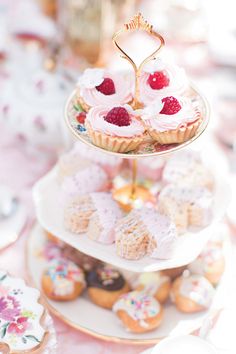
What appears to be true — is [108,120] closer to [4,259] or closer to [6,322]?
[6,322]

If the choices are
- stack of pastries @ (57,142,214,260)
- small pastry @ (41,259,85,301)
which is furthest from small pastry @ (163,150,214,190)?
small pastry @ (41,259,85,301)

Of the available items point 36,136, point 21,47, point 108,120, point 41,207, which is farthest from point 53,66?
point 108,120

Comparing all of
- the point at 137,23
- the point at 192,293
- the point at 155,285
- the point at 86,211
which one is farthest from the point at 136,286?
the point at 137,23

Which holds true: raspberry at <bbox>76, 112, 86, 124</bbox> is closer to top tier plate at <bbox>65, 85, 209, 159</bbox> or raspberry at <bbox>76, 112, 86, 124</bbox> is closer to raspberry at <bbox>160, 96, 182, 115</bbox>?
top tier plate at <bbox>65, 85, 209, 159</bbox>

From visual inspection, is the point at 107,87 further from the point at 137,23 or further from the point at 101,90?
the point at 137,23

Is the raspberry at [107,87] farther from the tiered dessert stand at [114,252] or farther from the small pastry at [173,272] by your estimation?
the small pastry at [173,272]

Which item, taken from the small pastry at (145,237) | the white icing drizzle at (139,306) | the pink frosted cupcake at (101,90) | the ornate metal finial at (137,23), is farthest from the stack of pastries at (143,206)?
the ornate metal finial at (137,23)
